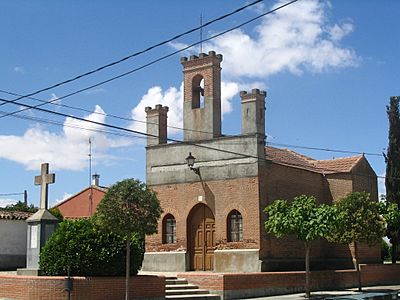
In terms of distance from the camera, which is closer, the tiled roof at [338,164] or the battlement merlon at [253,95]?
the battlement merlon at [253,95]

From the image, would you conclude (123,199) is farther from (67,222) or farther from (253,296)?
(253,296)

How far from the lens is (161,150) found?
28.7 metres

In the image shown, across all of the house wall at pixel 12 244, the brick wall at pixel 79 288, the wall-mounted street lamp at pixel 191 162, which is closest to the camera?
the brick wall at pixel 79 288

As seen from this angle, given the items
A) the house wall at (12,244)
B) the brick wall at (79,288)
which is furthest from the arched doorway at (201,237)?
the house wall at (12,244)

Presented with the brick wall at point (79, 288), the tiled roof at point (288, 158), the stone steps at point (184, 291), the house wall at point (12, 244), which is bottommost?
the stone steps at point (184, 291)

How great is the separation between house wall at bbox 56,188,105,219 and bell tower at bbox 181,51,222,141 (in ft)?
74.7

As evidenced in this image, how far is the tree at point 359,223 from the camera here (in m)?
25.8

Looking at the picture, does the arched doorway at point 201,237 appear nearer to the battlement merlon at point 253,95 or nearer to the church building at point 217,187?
the church building at point 217,187

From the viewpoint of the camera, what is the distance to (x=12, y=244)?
34000 millimetres

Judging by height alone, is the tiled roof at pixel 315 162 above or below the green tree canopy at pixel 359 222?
above

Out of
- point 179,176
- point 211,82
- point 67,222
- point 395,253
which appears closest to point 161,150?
point 179,176

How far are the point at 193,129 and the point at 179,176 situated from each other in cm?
224

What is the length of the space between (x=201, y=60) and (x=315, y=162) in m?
9.00

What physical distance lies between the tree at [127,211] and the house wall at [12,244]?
674 inches
